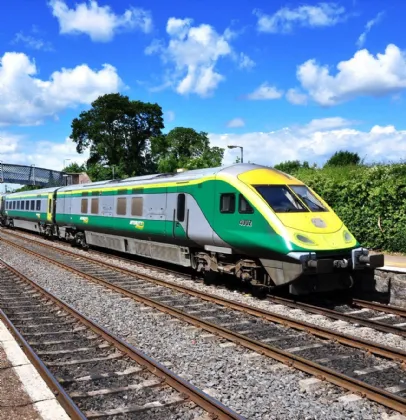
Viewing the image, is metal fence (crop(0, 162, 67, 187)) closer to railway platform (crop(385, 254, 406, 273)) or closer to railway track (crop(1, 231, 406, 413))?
railway platform (crop(385, 254, 406, 273))

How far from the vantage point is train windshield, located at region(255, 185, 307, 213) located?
10594 mm

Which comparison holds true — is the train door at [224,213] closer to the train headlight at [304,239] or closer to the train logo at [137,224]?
the train headlight at [304,239]

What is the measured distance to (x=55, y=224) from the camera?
25891mm

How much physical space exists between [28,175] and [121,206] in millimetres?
57573

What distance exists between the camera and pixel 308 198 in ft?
37.1

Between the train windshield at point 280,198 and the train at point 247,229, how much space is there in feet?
0.08

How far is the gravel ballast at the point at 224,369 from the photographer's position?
517 centimetres

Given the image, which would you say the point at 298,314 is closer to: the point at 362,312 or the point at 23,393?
the point at 362,312

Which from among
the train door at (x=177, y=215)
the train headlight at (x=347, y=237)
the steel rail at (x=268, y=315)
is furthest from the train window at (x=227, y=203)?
the train headlight at (x=347, y=237)

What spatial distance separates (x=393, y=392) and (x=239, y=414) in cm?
202

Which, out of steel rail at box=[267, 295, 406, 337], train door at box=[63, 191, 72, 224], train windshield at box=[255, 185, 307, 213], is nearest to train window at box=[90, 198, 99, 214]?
train door at box=[63, 191, 72, 224]

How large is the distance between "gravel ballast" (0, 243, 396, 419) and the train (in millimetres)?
2553

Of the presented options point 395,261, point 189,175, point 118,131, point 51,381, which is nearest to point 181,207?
point 189,175

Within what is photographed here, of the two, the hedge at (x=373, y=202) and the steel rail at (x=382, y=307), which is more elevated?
the hedge at (x=373, y=202)
